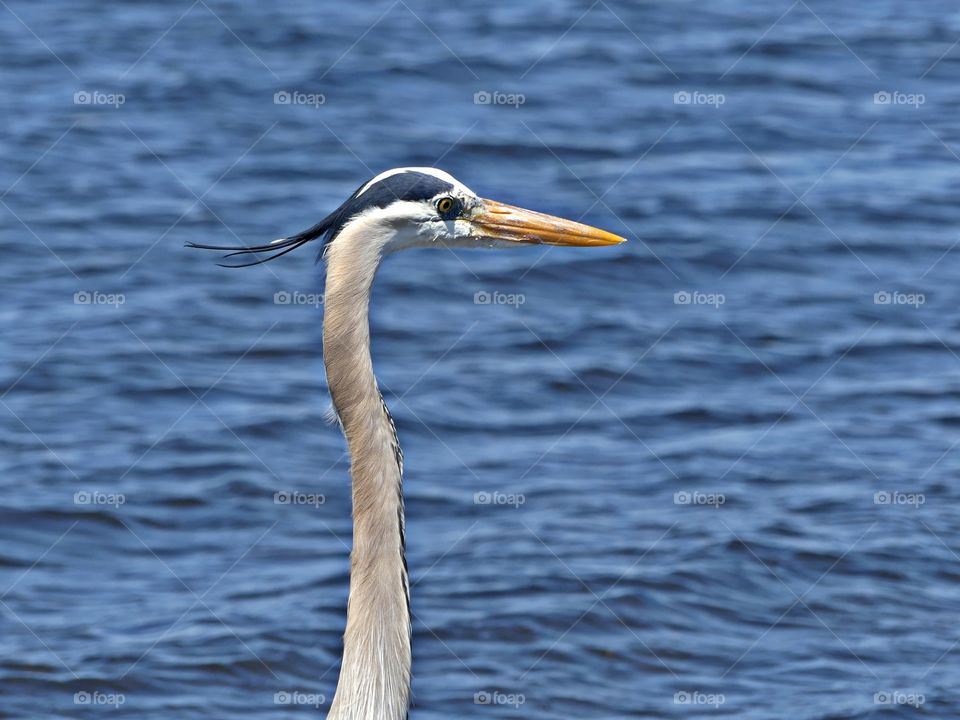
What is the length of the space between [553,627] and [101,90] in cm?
884

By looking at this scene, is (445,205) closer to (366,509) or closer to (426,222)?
(426,222)

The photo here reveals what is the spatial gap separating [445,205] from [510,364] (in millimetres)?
5538

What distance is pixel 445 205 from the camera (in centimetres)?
548

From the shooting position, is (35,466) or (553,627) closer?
(553,627)

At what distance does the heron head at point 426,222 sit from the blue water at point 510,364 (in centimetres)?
281

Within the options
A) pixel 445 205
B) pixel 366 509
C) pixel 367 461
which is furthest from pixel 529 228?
pixel 366 509

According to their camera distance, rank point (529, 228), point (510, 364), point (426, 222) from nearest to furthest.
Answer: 1. point (426, 222)
2. point (529, 228)
3. point (510, 364)

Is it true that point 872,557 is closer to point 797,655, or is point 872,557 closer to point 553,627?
point 797,655

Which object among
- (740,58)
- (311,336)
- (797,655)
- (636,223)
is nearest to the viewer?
(797,655)

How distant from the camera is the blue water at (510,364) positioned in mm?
8078

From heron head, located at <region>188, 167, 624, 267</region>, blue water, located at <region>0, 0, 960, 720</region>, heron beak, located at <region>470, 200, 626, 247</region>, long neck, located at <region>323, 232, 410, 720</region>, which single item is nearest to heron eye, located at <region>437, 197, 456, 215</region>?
heron head, located at <region>188, 167, 624, 267</region>

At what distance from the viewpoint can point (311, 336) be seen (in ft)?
37.2

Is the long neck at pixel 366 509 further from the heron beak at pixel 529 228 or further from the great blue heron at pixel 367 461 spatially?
the heron beak at pixel 529 228

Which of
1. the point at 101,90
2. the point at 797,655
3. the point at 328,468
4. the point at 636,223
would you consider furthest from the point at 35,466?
the point at 101,90
